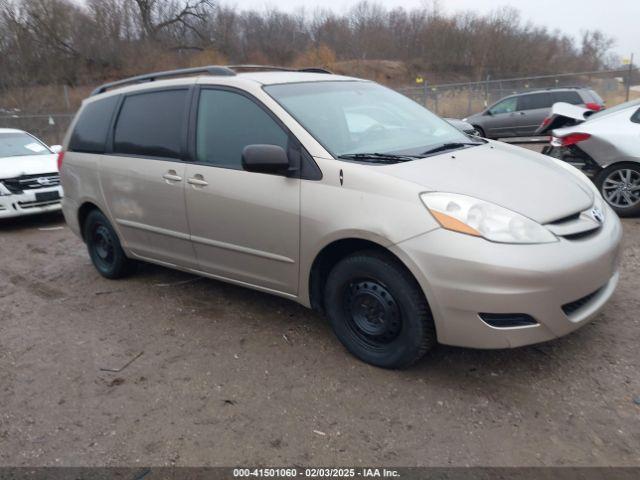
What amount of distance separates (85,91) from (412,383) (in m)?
37.0

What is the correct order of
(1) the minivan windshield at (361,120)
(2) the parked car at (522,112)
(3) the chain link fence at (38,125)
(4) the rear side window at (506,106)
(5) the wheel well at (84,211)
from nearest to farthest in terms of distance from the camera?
(1) the minivan windshield at (361,120), (5) the wheel well at (84,211), (2) the parked car at (522,112), (4) the rear side window at (506,106), (3) the chain link fence at (38,125)

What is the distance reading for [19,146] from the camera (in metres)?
8.88

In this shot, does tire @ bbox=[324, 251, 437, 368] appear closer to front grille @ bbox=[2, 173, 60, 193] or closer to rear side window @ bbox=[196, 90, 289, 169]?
rear side window @ bbox=[196, 90, 289, 169]

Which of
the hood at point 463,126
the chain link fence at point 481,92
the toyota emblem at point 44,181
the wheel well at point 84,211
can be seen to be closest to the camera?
the hood at point 463,126

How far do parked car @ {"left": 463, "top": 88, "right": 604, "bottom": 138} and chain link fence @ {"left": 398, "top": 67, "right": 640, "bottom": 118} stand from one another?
6731 millimetres

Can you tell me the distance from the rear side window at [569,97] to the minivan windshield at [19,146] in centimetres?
1306

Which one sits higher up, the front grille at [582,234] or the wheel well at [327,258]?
the front grille at [582,234]

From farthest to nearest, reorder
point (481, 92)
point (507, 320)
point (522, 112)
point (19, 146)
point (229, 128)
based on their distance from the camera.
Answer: point (481, 92) < point (522, 112) < point (19, 146) < point (229, 128) < point (507, 320)

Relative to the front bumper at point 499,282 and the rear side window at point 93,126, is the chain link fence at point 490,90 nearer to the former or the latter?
the rear side window at point 93,126

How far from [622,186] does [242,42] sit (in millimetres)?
47106

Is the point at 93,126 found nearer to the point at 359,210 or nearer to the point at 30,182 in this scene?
the point at 359,210

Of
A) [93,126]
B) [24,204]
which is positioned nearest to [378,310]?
[93,126]

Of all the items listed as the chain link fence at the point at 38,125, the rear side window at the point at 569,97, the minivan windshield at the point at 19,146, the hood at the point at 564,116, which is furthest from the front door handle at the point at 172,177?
the chain link fence at the point at 38,125

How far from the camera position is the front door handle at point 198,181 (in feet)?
12.3
